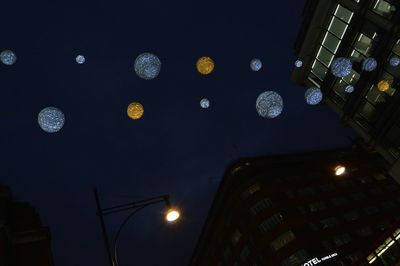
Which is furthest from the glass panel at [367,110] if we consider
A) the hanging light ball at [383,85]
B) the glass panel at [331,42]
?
the glass panel at [331,42]

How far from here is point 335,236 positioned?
49750 mm

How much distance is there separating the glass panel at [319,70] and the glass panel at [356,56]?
2.68m

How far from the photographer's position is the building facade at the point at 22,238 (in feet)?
64.5

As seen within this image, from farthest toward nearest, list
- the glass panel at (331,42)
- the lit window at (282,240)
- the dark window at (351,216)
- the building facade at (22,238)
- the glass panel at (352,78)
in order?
the dark window at (351,216)
the lit window at (282,240)
the glass panel at (331,42)
the glass panel at (352,78)
the building facade at (22,238)

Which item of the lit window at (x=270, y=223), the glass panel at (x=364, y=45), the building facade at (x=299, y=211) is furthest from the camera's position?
the lit window at (x=270, y=223)

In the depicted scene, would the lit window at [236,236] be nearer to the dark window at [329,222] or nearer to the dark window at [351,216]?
the dark window at [329,222]

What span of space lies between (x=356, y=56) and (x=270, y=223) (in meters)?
32.6

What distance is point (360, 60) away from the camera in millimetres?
25422

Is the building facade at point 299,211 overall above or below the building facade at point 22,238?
above

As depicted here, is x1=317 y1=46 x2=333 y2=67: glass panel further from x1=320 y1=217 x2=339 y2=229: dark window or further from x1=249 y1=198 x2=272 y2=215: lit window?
x1=249 y1=198 x2=272 y2=215: lit window

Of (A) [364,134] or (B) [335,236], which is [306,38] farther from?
(B) [335,236]

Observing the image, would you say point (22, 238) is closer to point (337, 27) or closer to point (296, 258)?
point (337, 27)

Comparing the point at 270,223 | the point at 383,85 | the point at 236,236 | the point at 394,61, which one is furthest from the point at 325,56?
the point at 236,236

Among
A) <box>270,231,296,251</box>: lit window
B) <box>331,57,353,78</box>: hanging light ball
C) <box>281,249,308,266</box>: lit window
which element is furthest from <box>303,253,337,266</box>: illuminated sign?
<box>331,57,353,78</box>: hanging light ball
